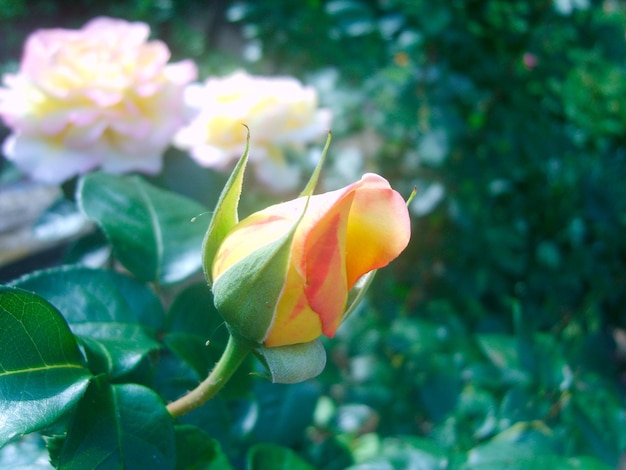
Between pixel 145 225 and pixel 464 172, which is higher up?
pixel 145 225

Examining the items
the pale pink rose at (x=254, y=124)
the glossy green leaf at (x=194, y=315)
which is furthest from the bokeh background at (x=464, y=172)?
the glossy green leaf at (x=194, y=315)

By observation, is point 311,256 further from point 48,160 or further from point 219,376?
point 48,160

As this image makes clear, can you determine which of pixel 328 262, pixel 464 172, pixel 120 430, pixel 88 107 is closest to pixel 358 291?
pixel 328 262

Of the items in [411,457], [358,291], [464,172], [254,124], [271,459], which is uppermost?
[358,291]

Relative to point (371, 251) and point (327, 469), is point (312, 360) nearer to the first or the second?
point (371, 251)

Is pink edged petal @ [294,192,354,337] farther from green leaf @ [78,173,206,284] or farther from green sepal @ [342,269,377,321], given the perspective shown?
green leaf @ [78,173,206,284]

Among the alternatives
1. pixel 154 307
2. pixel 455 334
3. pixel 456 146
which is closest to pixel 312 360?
pixel 154 307

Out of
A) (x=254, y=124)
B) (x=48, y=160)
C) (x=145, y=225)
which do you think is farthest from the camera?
(x=254, y=124)

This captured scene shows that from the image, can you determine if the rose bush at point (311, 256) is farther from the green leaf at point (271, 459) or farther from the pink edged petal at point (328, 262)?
the green leaf at point (271, 459)
